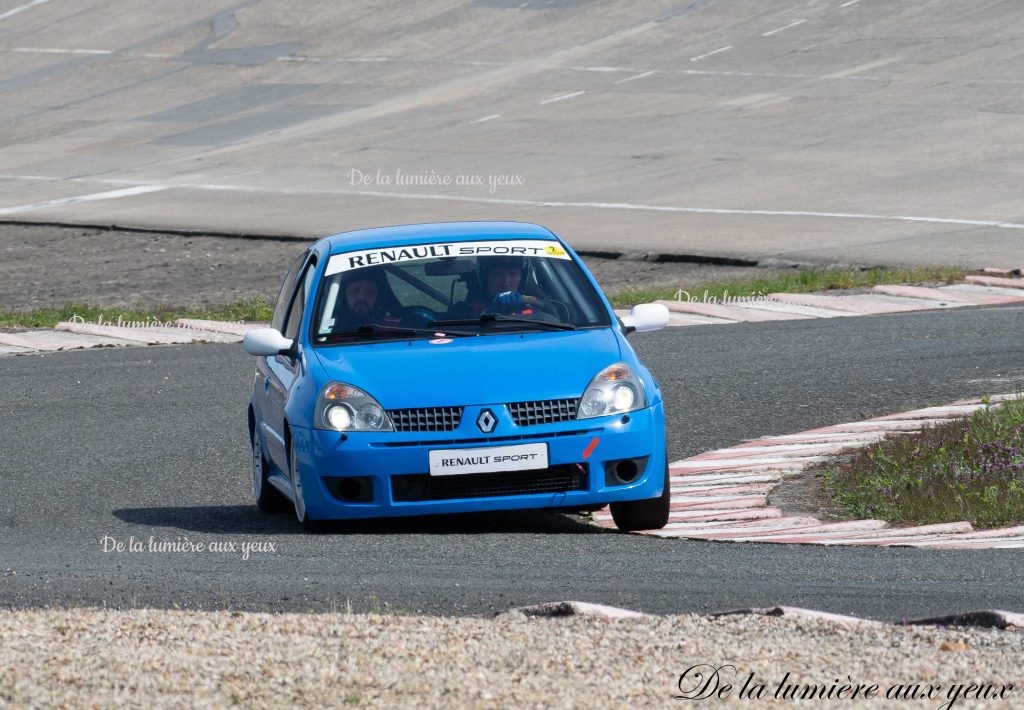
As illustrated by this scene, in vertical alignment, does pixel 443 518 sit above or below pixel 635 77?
above

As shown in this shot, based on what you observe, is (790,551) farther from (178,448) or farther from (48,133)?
(48,133)

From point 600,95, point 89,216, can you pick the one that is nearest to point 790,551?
point 89,216

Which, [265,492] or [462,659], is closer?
[462,659]

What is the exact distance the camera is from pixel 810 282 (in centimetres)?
1875

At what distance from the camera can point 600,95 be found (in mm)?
37906

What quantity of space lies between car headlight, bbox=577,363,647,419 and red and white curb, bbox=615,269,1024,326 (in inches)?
308

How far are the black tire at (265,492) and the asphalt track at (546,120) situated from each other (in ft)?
37.9

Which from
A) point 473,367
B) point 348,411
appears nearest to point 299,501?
point 348,411

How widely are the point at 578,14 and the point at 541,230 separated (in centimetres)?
3842

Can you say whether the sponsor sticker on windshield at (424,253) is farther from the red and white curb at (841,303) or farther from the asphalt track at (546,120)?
the asphalt track at (546,120)

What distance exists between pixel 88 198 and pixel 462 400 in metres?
23.1

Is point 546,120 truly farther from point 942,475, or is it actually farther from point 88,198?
point 942,475

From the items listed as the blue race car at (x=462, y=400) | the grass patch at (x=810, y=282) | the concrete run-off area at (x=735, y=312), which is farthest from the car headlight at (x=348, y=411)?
the grass patch at (x=810, y=282)

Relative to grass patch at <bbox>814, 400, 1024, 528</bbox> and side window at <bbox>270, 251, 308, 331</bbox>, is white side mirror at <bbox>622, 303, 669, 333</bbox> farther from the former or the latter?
side window at <bbox>270, 251, 308, 331</bbox>
